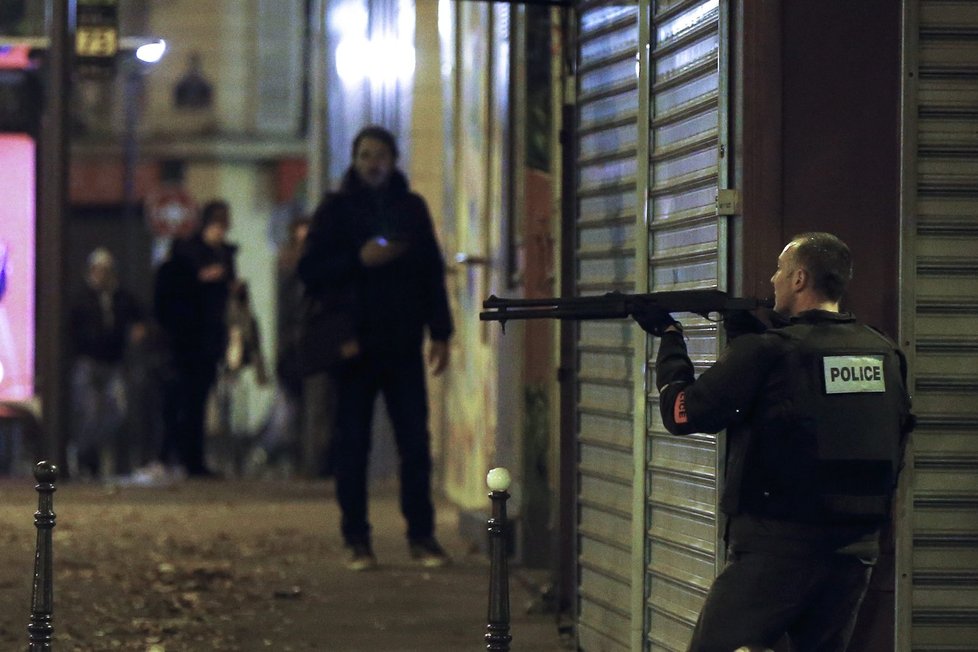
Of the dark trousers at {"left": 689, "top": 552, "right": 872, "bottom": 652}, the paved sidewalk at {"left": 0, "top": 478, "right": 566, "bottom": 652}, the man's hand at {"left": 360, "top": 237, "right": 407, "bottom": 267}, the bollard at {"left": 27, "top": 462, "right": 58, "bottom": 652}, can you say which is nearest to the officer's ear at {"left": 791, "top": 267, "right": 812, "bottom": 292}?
the dark trousers at {"left": 689, "top": 552, "right": 872, "bottom": 652}

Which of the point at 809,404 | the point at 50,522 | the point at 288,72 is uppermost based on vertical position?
the point at 288,72

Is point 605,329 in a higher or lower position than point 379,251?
lower

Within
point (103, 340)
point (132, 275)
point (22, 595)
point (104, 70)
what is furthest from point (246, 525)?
point (132, 275)

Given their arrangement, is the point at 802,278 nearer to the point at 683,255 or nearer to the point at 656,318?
the point at 656,318

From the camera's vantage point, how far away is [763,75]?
615cm

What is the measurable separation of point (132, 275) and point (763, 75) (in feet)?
108

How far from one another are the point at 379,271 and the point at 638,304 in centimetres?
472

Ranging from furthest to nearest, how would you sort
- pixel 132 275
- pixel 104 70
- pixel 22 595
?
pixel 132 275, pixel 104 70, pixel 22 595

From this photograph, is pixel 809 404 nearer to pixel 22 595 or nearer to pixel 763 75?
pixel 763 75

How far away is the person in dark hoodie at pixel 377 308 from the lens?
33.9ft

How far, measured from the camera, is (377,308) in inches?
407

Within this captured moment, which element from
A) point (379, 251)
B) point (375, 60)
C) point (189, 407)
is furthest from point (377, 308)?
point (375, 60)

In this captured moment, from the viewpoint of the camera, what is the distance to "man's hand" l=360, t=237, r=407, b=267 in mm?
10203

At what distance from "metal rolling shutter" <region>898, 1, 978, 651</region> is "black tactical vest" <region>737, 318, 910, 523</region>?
798 mm
